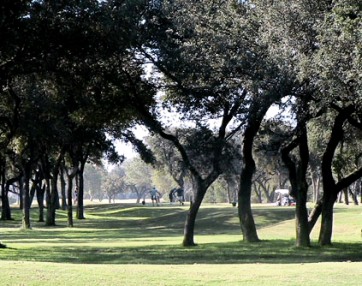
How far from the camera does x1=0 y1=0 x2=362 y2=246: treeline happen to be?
1873 centimetres

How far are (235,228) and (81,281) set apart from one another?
3187 centimetres

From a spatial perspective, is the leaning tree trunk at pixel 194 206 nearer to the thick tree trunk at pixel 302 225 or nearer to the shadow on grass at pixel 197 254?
the shadow on grass at pixel 197 254

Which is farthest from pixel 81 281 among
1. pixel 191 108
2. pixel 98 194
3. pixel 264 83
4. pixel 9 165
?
pixel 98 194

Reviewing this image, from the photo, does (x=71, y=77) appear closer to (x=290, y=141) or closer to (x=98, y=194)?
(x=290, y=141)

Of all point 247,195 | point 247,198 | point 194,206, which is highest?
point 247,195

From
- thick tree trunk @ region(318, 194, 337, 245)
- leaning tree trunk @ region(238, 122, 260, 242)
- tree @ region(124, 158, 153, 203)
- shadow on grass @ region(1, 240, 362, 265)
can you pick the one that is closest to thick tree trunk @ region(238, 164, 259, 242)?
leaning tree trunk @ region(238, 122, 260, 242)

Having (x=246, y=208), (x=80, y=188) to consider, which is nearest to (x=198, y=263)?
(x=246, y=208)

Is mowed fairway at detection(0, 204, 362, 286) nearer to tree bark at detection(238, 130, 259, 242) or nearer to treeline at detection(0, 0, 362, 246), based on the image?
tree bark at detection(238, 130, 259, 242)

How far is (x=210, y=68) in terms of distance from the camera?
875 inches

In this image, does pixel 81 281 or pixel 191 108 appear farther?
pixel 191 108

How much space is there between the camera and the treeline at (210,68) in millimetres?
18734

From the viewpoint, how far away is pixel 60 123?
36594 mm

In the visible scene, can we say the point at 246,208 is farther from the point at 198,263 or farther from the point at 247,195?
the point at 198,263

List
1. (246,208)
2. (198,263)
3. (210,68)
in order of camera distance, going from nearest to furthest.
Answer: (198,263)
(210,68)
(246,208)
